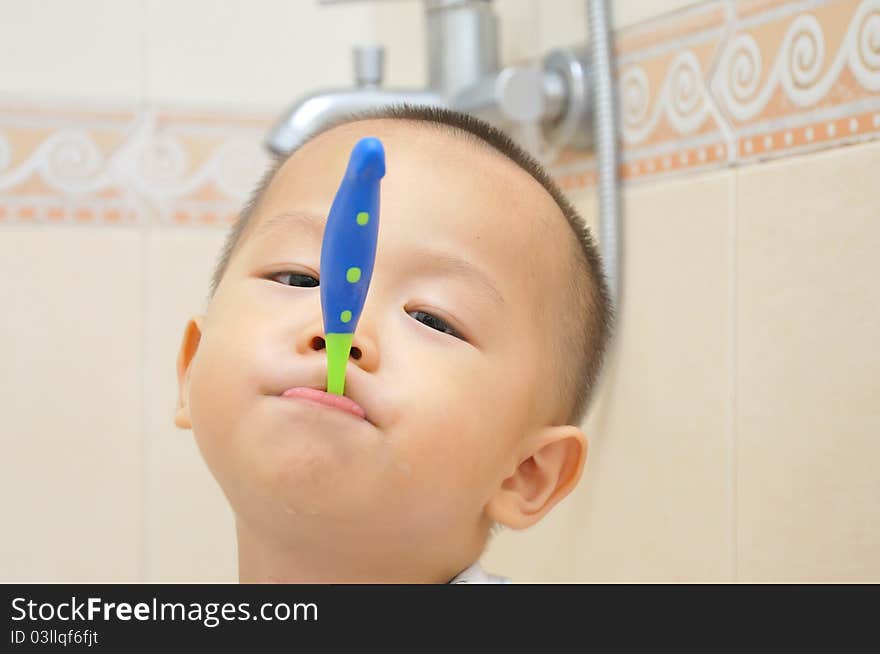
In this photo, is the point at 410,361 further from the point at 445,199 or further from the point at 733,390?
the point at 733,390

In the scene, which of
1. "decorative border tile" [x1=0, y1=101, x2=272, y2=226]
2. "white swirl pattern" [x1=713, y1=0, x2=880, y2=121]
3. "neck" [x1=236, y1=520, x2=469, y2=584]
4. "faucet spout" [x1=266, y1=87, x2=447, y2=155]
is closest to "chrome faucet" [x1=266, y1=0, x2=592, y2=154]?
"faucet spout" [x1=266, y1=87, x2=447, y2=155]

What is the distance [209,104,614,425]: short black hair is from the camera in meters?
0.85

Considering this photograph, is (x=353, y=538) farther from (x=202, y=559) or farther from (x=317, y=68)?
(x=317, y=68)

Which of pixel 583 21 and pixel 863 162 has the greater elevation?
pixel 583 21

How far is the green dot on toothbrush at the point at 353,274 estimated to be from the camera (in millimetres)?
607

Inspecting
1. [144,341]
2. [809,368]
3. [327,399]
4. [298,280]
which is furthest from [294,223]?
[144,341]

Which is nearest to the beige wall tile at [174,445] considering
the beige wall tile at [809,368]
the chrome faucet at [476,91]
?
the chrome faucet at [476,91]

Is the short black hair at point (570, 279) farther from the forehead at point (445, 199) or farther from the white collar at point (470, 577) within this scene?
the white collar at point (470, 577)

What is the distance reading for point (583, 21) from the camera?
3.85 ft

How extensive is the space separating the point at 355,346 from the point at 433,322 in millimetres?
85

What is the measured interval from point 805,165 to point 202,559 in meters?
0.89

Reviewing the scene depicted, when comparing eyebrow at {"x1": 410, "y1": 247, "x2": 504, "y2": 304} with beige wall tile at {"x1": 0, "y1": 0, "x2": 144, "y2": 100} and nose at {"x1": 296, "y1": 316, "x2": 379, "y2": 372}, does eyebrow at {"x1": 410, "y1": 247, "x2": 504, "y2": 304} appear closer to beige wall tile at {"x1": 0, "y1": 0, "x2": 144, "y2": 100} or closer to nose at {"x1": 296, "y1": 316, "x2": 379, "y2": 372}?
nose at {"x1": 296, "y1": 316, "x2": 379, "y2": 372}

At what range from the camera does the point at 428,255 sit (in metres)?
0.75
